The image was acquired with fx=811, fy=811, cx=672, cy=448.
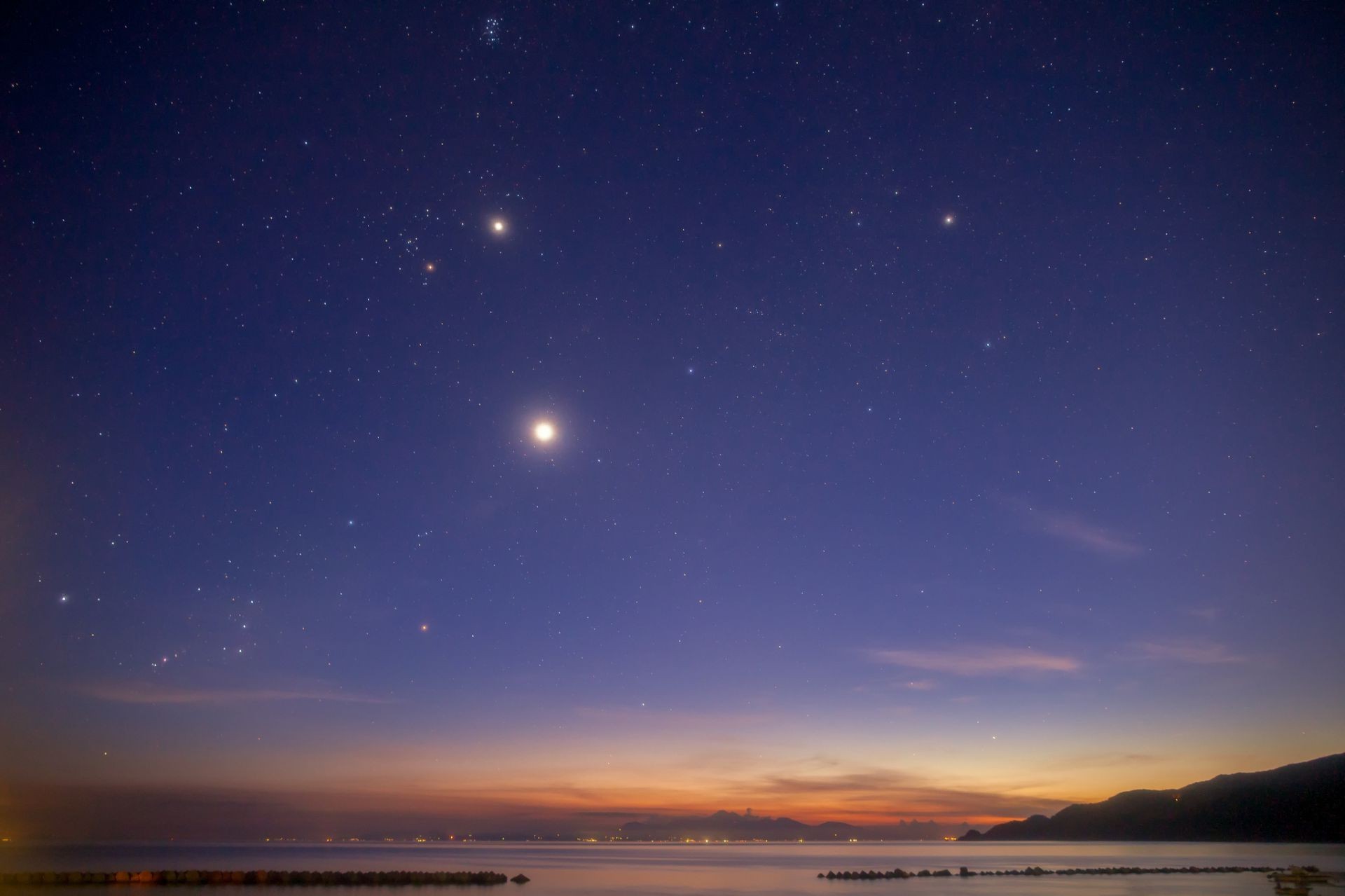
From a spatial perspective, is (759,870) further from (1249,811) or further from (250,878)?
(1249,811)

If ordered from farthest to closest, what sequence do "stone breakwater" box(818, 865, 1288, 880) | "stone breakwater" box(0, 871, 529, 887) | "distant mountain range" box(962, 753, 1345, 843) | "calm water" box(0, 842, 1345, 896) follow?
"distant mountain range" box(962, 753, 1345, 843) → "stone breakwater" box(818, 865, 1288, 880) → "calm water" box(0, 842, 1345, 896) → "stone breakwater" box(0, 871, 529, 887)

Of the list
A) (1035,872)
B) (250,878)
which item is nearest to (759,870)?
(1035,872)

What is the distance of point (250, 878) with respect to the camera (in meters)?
43.1

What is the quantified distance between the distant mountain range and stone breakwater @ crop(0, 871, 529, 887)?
434ft

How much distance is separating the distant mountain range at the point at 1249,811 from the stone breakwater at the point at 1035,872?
279 ft

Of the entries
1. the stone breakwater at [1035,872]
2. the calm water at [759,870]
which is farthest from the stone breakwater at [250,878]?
the stone breakwater at [1035,872]

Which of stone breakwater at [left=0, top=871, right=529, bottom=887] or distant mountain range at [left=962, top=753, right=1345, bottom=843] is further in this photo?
distant mountain range at [left=962, top=753, right=1345, bottom=843]

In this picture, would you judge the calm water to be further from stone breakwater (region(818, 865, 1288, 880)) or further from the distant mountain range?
the distant mountain range

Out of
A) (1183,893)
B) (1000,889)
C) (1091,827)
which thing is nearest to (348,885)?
(1000,889)

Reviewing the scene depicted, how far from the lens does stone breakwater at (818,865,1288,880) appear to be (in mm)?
54938

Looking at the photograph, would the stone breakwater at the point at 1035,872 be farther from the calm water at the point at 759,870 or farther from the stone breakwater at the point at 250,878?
the stone breakwater at the point at 250,878

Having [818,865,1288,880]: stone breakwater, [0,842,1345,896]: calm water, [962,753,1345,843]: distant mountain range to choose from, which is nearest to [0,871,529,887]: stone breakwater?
[0,842,1345,896]: calm water

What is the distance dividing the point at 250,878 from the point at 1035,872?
174 feet

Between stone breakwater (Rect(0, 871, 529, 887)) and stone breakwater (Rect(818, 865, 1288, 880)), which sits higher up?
stone breakwater (Rect(0, 871, 529, 887))
